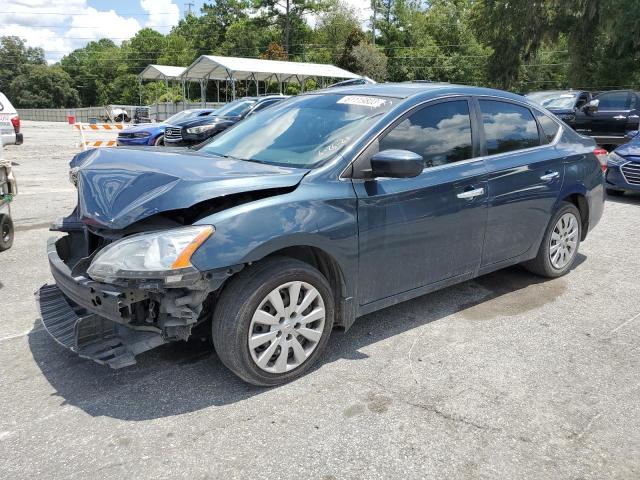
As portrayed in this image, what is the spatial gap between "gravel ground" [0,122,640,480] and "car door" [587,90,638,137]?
11334 mm

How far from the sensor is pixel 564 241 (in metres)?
5.19

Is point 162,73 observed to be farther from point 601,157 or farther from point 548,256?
point 548,256

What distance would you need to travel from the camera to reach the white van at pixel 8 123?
1385cm

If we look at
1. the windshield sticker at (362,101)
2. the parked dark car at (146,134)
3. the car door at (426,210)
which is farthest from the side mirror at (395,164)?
the parked dark car at (146,134)

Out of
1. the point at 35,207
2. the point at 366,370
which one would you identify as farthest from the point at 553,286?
the point at 35,207

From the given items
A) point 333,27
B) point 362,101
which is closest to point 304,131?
point 362,101

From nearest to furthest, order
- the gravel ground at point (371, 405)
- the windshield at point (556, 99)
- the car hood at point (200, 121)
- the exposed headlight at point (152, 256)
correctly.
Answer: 1. the gravel ground at point (371, 405)
2. the exposed headlight at point (152, 256)
3. the car hood at point (200, 121)
4. the windshield at point (556, 99)

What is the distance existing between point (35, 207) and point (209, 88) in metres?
60.6

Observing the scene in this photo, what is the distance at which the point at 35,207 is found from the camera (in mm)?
8461

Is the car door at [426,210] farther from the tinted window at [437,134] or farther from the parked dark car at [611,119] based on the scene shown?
the parked dark car at [611,119]

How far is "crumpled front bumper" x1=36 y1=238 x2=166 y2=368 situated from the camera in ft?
9.34

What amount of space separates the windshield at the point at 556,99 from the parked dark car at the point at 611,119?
2.45 feet

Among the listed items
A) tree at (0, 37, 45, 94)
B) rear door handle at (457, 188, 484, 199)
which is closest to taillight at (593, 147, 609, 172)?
rear door handle at (457, 188, 484, 199)

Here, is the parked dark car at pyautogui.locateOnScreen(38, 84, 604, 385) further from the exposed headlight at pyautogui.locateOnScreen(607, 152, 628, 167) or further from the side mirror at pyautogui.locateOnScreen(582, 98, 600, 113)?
the side mirror at pyautogui.locateOnScreen(582, 98, 600, 113)
